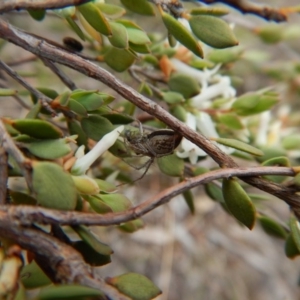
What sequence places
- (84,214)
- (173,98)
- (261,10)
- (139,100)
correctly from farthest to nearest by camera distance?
1. (261,10)
2. (173,98)
3. (139,100)
4. (84,214)

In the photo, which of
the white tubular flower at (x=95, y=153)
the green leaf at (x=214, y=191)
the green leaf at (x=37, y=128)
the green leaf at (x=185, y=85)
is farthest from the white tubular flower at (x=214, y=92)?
the green leaf at (x=37, y=128)

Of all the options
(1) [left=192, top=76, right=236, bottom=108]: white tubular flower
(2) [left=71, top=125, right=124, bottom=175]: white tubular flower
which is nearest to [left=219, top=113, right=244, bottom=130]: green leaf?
(1) [left=192, top=76, right=236, bottom=108]: white tubular flower

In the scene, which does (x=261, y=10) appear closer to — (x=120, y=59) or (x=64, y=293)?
(x=120, y=59)

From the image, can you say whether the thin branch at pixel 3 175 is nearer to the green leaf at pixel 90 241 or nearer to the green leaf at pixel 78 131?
the green leaf at pixel 90 241

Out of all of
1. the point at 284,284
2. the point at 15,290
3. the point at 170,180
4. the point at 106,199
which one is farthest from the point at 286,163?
the point at 284,284

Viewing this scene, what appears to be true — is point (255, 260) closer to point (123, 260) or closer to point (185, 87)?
point (123, 260)

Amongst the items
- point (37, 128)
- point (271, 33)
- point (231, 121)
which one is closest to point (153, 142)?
point (37, 128)
